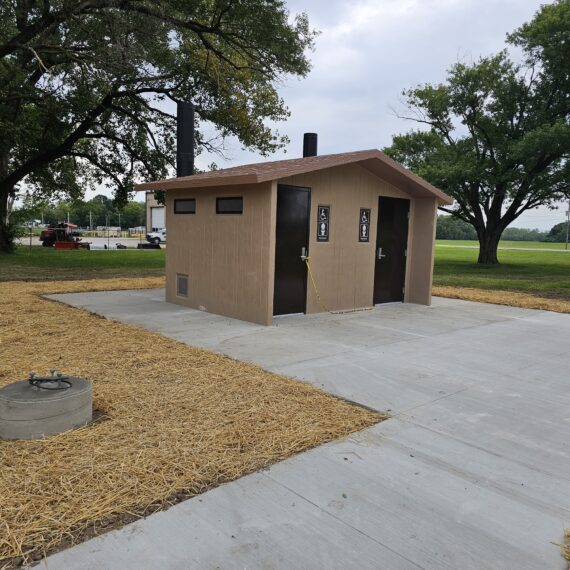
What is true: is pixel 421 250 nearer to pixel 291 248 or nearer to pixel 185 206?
pixel 291 248

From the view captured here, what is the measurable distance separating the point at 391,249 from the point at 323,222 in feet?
6.99

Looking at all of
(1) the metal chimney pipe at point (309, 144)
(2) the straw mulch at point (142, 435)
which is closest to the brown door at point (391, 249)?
(1) the metal chimney pipe at point (309, 144)

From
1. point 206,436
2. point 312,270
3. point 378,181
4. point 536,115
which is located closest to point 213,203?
point 312,270

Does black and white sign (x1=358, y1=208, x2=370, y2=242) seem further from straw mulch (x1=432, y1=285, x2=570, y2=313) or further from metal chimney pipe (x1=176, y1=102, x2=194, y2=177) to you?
metal chimney pipe (x1=176, y1=102, x2=194, y2=177)

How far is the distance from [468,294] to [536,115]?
44.6 feet

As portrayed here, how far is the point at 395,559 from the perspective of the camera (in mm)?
2143

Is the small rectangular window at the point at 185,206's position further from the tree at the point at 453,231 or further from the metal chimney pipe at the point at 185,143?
the tree at the point at 453,231

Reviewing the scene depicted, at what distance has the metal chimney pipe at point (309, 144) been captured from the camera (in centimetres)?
1172

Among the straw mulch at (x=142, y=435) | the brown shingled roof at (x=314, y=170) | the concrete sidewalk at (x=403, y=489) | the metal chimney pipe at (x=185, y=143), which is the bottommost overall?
the concrete sidewalk at (x=403, y=489)

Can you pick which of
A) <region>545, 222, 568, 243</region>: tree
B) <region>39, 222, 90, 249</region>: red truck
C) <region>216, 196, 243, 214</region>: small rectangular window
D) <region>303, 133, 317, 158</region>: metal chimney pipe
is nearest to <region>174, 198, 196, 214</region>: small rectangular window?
<region>216, 196, 243, 214</region>: small rectangular window

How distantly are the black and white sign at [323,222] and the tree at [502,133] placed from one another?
14372mm

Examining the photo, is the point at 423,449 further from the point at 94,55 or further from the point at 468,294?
the point at 94,55

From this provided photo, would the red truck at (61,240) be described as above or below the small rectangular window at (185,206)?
below

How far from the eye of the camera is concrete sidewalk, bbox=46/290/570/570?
2.16 meters
